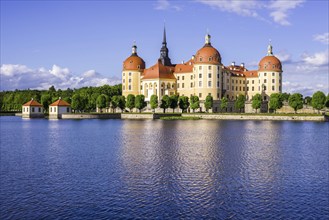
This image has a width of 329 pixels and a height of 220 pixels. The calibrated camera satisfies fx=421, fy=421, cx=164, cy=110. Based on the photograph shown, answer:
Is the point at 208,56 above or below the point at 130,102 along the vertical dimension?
above

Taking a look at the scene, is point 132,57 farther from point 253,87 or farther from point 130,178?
point 130,178

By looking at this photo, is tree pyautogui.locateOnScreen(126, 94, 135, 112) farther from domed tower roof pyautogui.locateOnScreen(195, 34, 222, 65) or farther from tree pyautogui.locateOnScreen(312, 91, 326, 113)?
tree pyautogui.locateOnScreen(312, 91, 326, 113)

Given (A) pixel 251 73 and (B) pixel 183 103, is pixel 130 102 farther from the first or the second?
(A) pixel 251 73

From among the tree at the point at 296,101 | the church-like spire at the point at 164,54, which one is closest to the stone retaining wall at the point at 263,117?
the tree at the point at 296,101

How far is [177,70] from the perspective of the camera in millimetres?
120125

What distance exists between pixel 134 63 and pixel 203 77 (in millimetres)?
23124

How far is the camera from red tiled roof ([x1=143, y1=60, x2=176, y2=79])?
380ft

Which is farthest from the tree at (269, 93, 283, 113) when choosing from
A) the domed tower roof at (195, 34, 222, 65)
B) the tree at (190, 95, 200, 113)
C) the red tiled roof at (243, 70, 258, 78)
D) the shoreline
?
the red tiled roof at (243, 70, 258, 78)

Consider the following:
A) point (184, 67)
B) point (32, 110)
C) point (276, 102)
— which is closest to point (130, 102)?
point (184, 67)

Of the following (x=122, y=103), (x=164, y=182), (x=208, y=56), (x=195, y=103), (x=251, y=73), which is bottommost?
(x=164, y=182)

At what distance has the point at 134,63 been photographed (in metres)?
122

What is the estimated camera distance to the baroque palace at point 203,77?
110m

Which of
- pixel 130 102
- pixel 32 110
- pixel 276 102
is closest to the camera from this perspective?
pixel 276 102

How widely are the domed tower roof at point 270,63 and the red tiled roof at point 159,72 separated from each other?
994 inches
